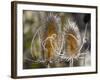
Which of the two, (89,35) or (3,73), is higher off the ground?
(89,35)

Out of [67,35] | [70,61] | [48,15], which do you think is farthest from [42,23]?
[70,61]

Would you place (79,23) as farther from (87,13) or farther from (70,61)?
(70,61)

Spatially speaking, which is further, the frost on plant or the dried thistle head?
the dried thistle head

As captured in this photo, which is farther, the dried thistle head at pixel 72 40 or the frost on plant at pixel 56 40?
the dried thistle head at pixel 72 40

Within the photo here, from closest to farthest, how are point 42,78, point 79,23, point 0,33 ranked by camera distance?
point 0,33 → point 42,78 → point 79,23

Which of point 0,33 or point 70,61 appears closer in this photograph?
point 0,33

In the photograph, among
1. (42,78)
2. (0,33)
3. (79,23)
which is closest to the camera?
(0,33)


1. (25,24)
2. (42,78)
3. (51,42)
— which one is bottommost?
(42,78)

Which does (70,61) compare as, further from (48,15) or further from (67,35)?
(48,15)

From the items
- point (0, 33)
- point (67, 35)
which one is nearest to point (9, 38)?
point (0, 33)
